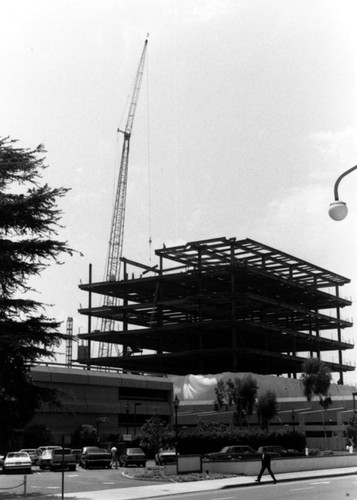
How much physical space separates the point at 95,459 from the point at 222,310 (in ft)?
197

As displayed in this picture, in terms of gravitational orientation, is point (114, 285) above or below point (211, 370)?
above

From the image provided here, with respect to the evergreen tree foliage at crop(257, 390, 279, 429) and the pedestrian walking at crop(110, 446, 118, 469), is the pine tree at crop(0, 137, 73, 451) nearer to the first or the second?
the pedestrian walking at crop(110, 446, 118, 469)

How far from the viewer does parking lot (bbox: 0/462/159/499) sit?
33031 mm

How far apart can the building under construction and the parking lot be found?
54276 mm

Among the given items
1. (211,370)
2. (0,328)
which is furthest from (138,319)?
(0,328)

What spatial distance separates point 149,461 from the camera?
6334 centimetres

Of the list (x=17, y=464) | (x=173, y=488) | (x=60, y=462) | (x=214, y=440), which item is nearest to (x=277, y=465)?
(x=173, y=488)

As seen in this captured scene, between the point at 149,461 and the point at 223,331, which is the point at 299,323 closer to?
the point at 223,331

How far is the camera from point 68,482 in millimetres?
37938

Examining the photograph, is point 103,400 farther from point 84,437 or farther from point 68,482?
point 68,482

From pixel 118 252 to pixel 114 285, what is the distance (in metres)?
27.0

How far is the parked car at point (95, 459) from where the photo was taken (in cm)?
5003

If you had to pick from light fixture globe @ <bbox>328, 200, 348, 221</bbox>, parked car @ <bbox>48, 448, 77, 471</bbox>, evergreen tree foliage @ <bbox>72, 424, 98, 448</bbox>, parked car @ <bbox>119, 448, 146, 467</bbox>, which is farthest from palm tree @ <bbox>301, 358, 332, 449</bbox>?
light fixture globe @ <bbox>328, 200, 348, 221</bbox>

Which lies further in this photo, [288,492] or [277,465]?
[277,465]
